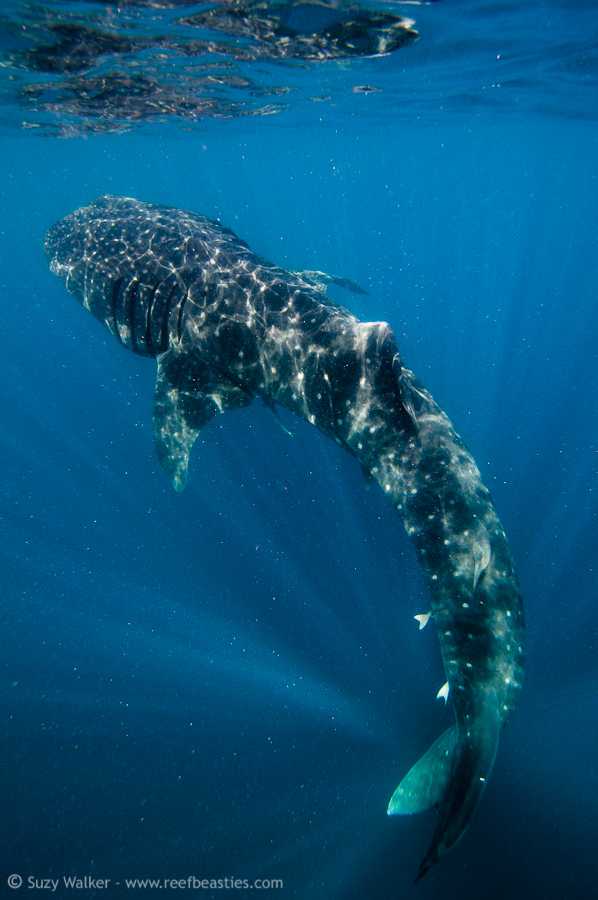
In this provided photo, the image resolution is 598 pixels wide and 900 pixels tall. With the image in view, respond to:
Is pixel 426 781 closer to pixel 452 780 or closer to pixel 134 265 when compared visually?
pixel 452 780

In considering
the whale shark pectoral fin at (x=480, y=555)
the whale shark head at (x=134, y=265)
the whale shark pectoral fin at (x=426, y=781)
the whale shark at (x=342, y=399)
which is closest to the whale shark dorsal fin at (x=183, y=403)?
the whale shark at (x=342, y=399)

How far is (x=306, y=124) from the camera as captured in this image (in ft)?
85.8

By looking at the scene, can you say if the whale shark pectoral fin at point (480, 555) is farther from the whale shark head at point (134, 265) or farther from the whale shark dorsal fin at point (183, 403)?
the whale shark head at point (134, 265)

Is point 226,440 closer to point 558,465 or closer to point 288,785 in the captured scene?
point 288,785

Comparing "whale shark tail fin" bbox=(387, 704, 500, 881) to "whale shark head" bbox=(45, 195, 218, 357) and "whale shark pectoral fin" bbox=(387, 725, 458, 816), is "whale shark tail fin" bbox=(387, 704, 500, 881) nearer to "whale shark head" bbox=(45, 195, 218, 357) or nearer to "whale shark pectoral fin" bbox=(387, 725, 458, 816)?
"whale shark pectoral fin" bbox=(387, 725, 458, 816)

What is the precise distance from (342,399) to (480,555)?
2.50 metres

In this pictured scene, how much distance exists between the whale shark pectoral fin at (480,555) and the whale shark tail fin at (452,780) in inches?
50.2

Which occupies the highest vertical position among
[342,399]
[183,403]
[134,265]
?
[134,265]

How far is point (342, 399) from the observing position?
5309mm

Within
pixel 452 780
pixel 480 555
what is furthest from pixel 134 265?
pixel 452 780

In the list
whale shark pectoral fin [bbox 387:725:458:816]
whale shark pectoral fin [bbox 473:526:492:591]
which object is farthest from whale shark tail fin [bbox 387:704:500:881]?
whale shark pectoral fin [bbox 473:526:492:591]

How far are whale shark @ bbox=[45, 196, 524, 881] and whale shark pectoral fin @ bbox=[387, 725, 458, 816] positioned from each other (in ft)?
0.06

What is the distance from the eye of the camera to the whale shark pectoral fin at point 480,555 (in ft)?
14.5

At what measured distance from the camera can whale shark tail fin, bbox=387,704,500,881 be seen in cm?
Answer: 343
